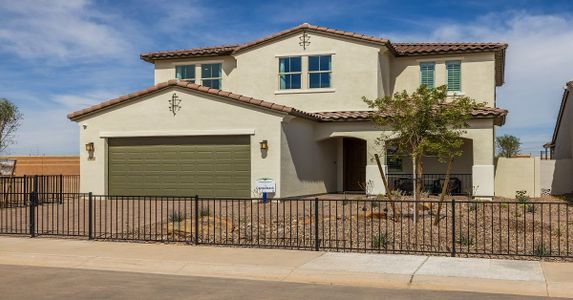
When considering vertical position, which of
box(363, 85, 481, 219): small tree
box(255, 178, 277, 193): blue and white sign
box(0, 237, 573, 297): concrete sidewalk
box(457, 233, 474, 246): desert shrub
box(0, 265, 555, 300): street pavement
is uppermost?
box(363, 85, 481, 219): small tree

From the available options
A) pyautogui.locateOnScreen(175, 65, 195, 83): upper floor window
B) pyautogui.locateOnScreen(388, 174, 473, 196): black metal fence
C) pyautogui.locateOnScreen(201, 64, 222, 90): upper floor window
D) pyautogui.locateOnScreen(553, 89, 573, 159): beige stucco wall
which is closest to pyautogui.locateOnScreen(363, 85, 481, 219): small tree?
pyautogui.locateOnScreen(388, 174, 473, 196): black metal fence

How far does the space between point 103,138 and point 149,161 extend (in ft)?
7.15

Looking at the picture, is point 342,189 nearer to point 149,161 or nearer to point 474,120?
point 474,120

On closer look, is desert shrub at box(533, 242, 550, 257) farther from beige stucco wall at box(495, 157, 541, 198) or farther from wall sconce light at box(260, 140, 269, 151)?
beige stucco wall at box(495, 157, 541, 198)

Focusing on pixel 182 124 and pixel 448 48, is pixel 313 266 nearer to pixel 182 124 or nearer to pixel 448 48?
pixel 182 124

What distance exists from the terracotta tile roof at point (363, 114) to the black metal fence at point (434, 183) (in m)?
2.89

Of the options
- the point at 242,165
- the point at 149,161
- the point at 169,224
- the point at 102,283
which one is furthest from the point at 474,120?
the point at 102,283

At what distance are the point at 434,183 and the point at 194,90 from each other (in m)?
10.9

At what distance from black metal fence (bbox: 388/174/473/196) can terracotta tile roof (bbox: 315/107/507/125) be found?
2.89m

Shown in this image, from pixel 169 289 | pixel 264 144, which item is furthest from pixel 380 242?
pixel 264 144

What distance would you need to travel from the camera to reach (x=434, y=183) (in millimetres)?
28375

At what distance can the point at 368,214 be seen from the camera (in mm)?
17938

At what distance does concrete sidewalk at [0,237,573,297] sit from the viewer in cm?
1034

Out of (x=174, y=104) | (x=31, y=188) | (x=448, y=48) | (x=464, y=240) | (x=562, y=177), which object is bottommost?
(x=464, y=240)
